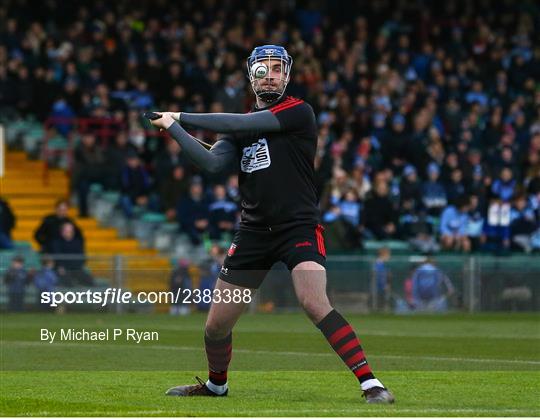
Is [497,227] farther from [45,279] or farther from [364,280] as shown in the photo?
[45,279]

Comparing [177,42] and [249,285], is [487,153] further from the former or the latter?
[249,285]

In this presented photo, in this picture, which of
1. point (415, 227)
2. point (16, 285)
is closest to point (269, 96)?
point (16, 285)

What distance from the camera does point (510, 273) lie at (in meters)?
25.2

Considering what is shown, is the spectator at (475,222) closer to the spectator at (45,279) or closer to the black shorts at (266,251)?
the spectator at (45,279)

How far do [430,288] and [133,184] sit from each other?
18.5 ft

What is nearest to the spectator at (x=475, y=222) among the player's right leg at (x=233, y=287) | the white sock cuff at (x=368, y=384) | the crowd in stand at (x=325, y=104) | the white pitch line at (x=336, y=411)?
the crowd in stand at (x=325, y=104)

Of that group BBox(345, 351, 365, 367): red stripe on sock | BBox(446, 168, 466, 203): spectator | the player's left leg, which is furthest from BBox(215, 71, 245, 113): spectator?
BBox(345, 351, 365, 367): red stripe on sock

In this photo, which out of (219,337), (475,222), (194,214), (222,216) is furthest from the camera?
(475,222)

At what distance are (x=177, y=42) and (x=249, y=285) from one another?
19.6 meters

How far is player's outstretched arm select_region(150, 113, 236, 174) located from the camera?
9906 mm

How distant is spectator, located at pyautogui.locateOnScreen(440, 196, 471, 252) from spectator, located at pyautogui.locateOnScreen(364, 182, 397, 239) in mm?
913

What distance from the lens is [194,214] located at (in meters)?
26.0

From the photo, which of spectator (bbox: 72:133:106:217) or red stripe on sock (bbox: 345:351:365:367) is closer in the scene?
red stripe on sock (bbox: 345:351:365:367)

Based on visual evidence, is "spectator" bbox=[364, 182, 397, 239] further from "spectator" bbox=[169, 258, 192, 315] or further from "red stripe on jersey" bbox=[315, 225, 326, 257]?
"red stripe on jersey" bbox=[315, 225, 326, 257]
